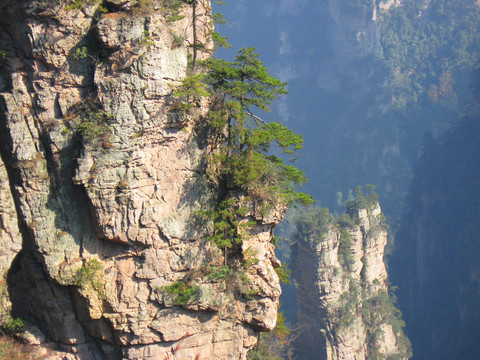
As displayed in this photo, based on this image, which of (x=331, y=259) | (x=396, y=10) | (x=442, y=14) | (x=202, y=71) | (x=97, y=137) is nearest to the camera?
(x=97, y=137)

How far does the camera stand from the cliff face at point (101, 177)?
10.5m

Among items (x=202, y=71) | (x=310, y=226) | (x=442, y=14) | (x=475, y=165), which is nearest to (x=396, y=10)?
(x=442, y=14)

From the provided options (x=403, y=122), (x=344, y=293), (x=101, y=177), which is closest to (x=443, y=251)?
(x=344, y=293)

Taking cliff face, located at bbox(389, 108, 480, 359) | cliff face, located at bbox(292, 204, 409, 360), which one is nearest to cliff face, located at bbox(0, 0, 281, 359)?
cliff face, located at bbox(292, 204, 409, 360)

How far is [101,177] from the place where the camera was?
1051 cm

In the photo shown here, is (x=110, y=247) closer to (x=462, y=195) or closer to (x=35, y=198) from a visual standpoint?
(x=35, y=198)

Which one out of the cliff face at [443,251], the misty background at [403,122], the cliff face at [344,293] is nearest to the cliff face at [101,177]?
the cliff face at [344,293]

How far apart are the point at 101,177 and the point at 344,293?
Answer: 87.3 feet

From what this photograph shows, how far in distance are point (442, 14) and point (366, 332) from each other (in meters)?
64.0

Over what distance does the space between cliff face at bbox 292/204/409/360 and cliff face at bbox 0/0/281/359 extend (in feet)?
74.2

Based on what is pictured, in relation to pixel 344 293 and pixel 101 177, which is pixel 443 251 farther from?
pixel 101 177

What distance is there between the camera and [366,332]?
3453 centimetres

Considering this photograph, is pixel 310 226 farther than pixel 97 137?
Yes

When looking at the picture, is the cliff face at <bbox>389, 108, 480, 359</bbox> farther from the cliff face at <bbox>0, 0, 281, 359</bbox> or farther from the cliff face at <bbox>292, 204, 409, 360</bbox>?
the cliff face at <bbox>0, 0, 281, 359</bbox>
